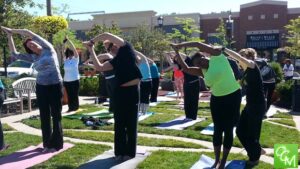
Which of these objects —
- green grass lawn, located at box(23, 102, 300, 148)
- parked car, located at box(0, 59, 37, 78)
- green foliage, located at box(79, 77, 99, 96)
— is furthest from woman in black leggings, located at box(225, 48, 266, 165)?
parked car, located at box(0, 59, 37, 78)

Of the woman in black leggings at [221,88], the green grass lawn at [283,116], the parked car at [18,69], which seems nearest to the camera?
the woman in black leggings at [221,88]

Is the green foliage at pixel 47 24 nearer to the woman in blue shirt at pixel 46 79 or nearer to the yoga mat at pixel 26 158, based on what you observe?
the woman in blue shirt at pixel 46 79

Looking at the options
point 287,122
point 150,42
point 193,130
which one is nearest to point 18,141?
point 193,130

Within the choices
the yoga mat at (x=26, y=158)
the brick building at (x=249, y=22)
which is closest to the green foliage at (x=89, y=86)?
the yoga mat at (x=26, y=158)

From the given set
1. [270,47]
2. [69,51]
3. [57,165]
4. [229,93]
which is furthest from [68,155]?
[270,47]

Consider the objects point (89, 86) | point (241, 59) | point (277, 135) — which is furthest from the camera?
point (89, 86)

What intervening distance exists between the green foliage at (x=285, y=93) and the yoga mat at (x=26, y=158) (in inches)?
356

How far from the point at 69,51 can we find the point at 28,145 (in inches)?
165

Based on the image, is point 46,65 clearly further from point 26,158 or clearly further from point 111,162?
point 111,162

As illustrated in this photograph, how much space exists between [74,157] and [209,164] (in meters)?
2.02

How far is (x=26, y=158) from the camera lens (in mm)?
6605

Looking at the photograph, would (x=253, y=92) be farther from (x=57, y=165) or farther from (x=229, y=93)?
(x=57, y=165)

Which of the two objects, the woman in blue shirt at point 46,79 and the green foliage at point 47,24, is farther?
the green foliage at point 47,24

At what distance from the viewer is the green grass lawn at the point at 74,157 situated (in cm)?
615
